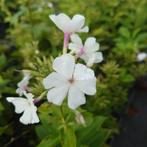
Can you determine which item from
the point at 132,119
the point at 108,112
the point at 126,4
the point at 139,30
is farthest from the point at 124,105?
the point at 126,4

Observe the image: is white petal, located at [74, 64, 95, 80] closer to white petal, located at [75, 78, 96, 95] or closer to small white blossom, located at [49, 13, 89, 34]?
white petal, located at [75, 78, 96, 95]

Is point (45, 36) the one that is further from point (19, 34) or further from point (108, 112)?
point (108, 112)

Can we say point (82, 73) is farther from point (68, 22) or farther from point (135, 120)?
point (135, 120)

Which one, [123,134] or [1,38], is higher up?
[1,38]

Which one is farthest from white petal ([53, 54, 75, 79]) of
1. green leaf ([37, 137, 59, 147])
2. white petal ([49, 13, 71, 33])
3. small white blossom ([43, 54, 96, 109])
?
green leaf ([37, 137, 59, 147])

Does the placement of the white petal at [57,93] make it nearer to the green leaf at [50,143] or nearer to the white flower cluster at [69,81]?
the white flower cluster at [69,81]

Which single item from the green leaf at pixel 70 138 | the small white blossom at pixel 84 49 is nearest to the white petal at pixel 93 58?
the small white blossom at pixel 84 49
